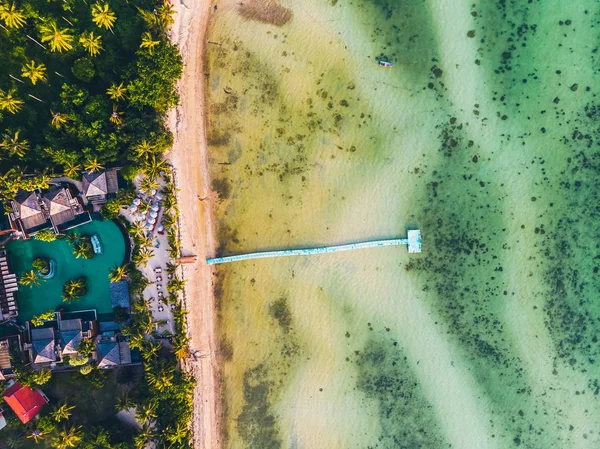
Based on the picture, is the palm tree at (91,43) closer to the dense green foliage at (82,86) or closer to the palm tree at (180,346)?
the dense green foliage at (82,86)

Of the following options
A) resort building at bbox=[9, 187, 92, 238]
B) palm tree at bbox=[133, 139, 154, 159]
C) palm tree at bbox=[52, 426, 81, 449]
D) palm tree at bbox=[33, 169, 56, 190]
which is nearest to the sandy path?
palm tree at bbox=[133, 139, 154, 159]

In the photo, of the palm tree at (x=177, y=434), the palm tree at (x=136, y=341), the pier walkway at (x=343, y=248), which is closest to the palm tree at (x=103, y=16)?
the pier walkway at (x=343, y=248)

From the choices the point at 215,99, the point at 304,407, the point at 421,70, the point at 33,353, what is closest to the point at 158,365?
the point at 33,353

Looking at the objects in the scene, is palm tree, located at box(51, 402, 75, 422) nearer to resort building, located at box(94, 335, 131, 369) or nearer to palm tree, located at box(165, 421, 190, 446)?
resort building, located at box(94, 335, 131, 369)

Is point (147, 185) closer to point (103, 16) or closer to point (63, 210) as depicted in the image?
point (63, 210)

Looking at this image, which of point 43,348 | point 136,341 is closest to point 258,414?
point 136,341

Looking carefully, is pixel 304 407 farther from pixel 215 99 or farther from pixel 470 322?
pixel 215 99
